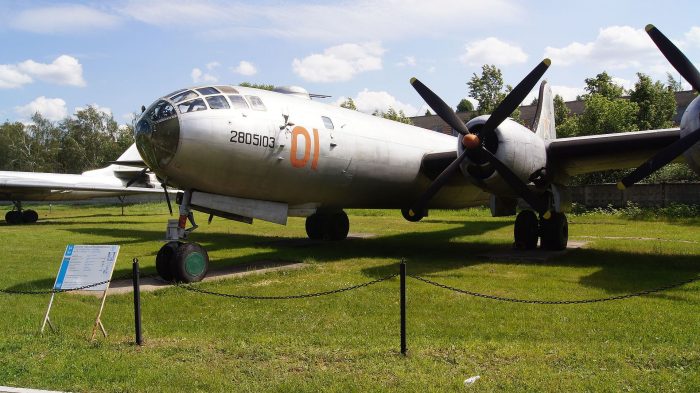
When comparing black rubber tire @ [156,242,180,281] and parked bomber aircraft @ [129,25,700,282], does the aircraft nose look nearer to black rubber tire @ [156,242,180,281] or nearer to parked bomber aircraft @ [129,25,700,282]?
parked bomber aircraft @ [129,25,700,282]

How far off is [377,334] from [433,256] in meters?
8.46

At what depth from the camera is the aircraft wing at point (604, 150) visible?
1331cm

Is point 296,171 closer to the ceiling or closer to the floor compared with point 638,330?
closer to the ceiling

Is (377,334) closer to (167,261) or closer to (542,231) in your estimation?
(167,261)

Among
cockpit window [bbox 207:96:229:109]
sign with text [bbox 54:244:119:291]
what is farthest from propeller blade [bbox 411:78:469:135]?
sign with text [bbox 54:244:119:291]

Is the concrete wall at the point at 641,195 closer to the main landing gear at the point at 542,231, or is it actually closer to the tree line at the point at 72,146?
the main landing gear at the point at 542,231

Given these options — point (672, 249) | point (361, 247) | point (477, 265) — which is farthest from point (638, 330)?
point (361, 247)

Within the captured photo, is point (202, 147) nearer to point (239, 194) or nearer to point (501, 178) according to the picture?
point (239, 194)

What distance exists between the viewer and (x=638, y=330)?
735cm

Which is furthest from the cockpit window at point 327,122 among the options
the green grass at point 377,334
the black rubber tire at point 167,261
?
the black rubber tire at point 167,261

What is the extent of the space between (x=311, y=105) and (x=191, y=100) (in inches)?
130

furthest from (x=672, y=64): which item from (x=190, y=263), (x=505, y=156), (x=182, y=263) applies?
(x=182, y=263)

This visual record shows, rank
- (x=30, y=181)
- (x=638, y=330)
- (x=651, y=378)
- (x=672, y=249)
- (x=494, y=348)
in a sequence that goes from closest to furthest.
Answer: (x=651, y=378)
(x=494, y=348)
(x=638, y=330)
(x=672, y=249)
(x=30, y=181)

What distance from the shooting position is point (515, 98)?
1290cm
